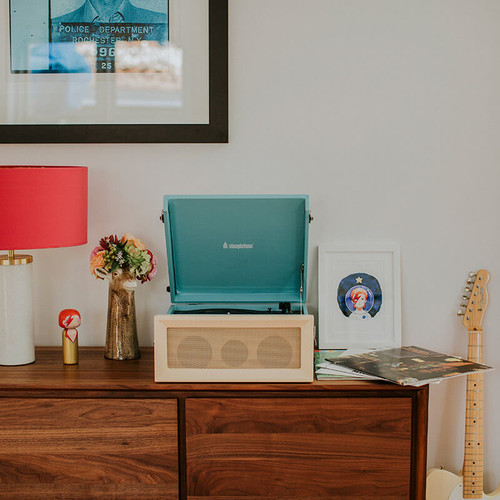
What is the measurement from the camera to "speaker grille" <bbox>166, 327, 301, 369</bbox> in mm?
1540

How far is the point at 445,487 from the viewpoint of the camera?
1892mm

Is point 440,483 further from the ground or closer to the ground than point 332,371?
closer to the ground

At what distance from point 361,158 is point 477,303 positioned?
0.55m

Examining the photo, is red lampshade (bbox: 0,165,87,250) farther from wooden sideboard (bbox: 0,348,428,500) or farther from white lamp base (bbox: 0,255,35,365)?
wooden sideboard (bbox: 0,348,428,500)

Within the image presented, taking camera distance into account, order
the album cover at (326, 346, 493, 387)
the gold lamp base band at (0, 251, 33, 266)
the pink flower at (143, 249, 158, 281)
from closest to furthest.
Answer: the album cover at (326, 346, 493, 387)
the gold lamp base band at (0, 251, 33, 266)
the pink flower at (143, 249, 158, 281)

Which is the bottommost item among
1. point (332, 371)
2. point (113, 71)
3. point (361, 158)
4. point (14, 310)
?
point (332, 371)

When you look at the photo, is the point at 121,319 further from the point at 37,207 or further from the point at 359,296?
the point at 359,296

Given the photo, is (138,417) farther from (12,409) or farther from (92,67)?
(92,67)

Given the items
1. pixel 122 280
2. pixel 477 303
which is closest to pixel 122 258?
pixel 122 280

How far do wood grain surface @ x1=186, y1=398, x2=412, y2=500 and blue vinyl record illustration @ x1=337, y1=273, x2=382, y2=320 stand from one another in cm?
40

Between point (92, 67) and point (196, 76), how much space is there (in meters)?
0.31

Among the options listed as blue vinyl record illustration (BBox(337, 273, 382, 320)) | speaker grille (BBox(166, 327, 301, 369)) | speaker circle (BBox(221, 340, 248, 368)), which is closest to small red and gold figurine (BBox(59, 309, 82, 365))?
speaker grille (BBox(166, 327, 301, 369))

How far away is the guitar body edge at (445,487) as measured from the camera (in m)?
1.84

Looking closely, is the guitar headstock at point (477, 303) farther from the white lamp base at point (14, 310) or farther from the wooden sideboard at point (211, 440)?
the white lamp base at point (14, 310)
